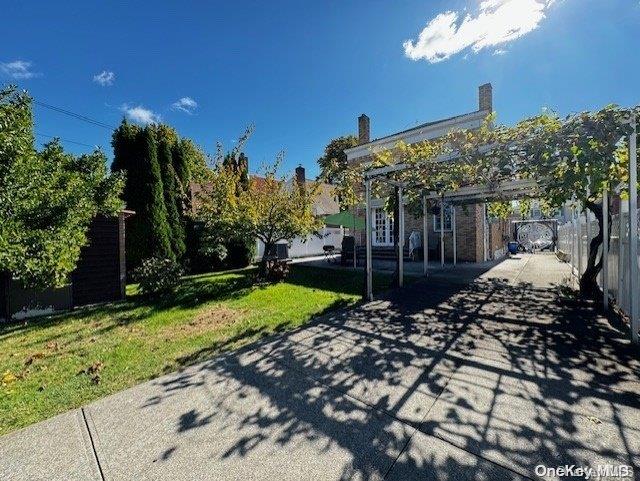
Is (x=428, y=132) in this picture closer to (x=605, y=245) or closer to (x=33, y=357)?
(x=605, y=245)

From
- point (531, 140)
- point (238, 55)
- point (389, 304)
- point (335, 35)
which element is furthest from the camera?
point (238, 55)

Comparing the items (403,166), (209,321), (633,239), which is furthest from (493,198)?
(209,321)

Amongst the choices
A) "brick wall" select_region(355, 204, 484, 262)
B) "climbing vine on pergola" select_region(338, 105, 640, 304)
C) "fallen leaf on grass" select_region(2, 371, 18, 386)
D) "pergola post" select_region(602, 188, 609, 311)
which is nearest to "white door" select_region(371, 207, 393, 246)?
"brick wall" select_region(355, 204, 484, 262)

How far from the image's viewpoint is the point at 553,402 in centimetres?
295

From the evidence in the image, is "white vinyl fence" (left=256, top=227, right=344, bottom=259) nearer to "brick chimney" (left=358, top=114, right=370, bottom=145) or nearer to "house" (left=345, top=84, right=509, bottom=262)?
"house" (left=345, top=84, right=509, bottom=262)

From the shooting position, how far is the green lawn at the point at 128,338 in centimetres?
351

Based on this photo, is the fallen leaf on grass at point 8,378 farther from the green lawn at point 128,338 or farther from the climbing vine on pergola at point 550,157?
the climbing vine on pergola at point 550,157

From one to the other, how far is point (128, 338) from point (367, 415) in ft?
15.2

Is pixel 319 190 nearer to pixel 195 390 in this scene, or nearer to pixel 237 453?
pixel 195 390

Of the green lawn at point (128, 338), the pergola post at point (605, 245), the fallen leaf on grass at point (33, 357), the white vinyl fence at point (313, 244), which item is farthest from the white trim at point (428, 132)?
the fallen leaf on grass at point (33, 357)

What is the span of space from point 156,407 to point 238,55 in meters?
11.0

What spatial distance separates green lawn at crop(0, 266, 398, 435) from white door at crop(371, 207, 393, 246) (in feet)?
28.8

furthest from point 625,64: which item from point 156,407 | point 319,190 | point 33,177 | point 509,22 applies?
point 33,177

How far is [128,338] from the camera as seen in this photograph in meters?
5.28
